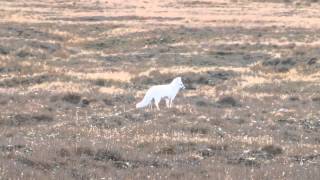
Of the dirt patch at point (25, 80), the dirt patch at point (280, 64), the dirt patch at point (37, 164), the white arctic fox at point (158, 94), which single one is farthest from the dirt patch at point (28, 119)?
the dirt patch at point (280, 64)

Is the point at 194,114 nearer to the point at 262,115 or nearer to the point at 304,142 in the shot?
the point at 262,115

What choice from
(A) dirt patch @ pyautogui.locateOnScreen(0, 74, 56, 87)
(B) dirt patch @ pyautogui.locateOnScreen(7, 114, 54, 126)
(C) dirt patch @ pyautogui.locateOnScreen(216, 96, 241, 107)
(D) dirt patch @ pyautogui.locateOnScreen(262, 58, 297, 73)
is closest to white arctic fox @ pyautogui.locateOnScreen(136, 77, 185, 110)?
(C) dirt patch @ pyautogui.locateOnScreen(216, 96, 241, 107)

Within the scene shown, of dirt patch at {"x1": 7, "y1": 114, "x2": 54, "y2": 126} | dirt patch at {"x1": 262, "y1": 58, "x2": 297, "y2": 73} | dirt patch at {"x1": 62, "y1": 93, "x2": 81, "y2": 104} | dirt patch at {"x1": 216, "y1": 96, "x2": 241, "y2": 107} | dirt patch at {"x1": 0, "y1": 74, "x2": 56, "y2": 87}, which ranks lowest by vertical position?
dirt patch at {"x1": 262, "y1": 58, "x2": 297, "y2": 73}

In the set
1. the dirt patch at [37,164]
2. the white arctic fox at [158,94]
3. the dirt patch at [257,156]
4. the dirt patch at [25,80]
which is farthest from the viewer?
the dirt patch at [25,80]

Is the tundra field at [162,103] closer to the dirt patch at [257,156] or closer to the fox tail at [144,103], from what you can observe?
the dirt patch at [257,156]

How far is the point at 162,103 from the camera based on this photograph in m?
26.8

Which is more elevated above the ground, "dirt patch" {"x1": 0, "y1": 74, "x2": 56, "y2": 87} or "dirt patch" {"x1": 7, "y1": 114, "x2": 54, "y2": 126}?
"dirt patch" {"x1": 7, "y1": 114, "x2": 54, "y2": 126}

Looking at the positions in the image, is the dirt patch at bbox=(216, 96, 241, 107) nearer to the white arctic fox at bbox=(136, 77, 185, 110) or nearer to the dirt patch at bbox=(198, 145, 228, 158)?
the white arctic fox at bbox=(136, 77, 185, 110)

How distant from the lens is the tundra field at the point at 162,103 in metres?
12.8

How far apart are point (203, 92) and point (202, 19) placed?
41443 mm

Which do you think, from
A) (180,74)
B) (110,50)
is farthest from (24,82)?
(110,50)

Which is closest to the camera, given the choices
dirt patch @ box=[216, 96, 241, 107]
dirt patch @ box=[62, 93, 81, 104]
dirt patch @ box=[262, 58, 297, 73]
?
dirt patch @ box=[216, 96, 241, 107]

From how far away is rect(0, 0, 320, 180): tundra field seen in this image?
12805 millimetres

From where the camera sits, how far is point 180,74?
117ft
